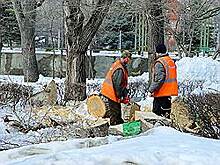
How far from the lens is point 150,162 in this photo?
3.25 metres

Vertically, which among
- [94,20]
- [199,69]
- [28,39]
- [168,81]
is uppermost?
[94,20]

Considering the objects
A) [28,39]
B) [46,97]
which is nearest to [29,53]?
[28,39]

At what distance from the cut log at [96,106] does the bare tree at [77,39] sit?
105 inches

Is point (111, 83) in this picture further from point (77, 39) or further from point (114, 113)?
point (77, 39)

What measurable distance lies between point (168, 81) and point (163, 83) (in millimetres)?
110

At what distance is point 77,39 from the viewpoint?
48.2ft

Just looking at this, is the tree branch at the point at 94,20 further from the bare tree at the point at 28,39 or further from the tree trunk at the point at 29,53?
the tree trunk at the point at 29,53

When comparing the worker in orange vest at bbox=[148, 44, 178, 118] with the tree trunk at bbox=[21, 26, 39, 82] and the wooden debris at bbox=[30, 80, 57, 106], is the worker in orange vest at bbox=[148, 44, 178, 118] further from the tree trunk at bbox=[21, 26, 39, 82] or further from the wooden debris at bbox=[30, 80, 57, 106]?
the tree trunk at bbox=[21, 26, 39, 82]

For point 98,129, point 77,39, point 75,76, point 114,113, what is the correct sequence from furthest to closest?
point 75,76 < point 77,39 < point 114,113 < point 98,129

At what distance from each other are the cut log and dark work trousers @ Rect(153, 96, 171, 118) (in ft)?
4.15

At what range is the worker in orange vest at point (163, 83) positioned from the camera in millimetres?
10070

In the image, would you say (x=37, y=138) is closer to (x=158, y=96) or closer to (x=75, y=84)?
(x=158, y=96)

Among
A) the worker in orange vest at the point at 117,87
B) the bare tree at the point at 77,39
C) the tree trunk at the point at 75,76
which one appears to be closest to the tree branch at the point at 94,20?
the bare tree at the point at 77,39

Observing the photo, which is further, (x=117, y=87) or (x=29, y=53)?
(x=29, y=53)
